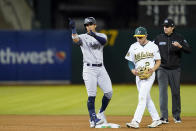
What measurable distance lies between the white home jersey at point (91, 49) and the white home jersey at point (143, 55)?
59 cm

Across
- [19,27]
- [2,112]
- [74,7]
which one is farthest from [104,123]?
[74,7]

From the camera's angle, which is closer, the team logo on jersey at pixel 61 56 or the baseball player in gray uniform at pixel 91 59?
the baseball player in gray uniform at pixel 91 59

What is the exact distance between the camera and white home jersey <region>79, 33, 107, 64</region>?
9.59 m

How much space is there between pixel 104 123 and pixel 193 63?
492 inches

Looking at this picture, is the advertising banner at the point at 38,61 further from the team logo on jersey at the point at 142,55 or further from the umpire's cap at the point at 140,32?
the umpire's cap at the point at 140,32

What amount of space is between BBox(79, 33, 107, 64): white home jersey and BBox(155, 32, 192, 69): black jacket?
5.20 feet

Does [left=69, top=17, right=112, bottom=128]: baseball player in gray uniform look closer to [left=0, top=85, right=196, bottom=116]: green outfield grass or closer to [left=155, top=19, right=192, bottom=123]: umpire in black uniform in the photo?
[left=155, top=19, right=192, bottom=123]: umpire in black uniform

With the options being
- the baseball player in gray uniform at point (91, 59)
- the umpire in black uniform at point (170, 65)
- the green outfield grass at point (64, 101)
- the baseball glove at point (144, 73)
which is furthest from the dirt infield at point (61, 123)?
the green outfield grass at point (64, 101)

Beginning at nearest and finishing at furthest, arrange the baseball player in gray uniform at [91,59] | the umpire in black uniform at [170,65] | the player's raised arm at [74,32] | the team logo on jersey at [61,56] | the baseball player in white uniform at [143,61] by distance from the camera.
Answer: the player's raised arm at [74,32] < the baseball player in white uniform at [143,61] < the baseball player in gray uniform at [91,59] < the umpire in black uniform at [170,65] < the team logo on jersey at [61,56]

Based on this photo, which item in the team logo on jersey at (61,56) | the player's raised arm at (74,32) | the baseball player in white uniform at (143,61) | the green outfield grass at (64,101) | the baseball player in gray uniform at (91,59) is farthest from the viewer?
the team logo on jersey at (61,56)

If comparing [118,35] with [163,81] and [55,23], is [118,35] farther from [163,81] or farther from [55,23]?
[55,23]

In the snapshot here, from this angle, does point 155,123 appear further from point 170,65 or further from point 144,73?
point 170,65

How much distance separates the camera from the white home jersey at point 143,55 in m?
9.48

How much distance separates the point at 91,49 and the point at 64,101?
6421 millimetres
